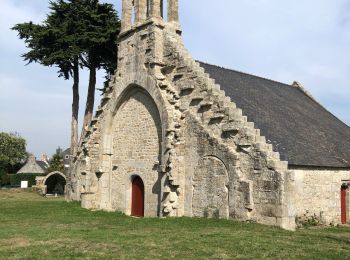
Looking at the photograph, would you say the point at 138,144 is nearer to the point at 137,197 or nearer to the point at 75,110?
the point at 137,197

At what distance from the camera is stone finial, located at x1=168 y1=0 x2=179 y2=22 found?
645 inches

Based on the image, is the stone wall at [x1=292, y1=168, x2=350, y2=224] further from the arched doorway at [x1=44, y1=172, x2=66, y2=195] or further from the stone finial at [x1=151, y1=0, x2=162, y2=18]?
the arched doorway at [x1=44, y1=172, x2=66, y2=195]

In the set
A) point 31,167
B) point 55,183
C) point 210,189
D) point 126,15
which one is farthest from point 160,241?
point 31,167

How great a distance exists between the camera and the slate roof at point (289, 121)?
45.9 feet

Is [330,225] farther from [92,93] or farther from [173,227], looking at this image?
[92,93]

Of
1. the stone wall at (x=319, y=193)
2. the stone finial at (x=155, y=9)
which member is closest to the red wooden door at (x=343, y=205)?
the stone wall at (x=319, y=193)

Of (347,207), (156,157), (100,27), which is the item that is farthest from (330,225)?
(100,27)

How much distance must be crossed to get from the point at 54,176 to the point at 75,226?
22225 mm

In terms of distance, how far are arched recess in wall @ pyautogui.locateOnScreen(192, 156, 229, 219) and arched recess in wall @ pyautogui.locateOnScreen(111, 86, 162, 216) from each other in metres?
1.81

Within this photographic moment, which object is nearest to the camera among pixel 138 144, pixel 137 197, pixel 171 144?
pixel 171 144

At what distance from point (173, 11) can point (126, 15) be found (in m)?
2.25

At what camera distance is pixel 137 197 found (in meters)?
15.9

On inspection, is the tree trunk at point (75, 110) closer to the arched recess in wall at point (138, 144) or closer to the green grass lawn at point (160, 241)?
the arched recess in wall at point (138, 144)

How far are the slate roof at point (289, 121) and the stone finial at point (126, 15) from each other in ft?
11.8
